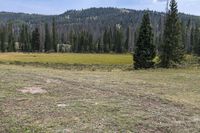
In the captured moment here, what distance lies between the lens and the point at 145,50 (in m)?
55.8

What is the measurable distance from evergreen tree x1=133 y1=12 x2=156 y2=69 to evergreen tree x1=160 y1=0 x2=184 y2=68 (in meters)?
2.24

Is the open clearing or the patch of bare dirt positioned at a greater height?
the patch of bare dirt

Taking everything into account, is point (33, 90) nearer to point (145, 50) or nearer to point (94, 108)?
point (94, 108)

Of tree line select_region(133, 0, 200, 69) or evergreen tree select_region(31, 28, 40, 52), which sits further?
evergreen tree select_region(31, 28, 40, 52)

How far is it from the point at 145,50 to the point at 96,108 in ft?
125

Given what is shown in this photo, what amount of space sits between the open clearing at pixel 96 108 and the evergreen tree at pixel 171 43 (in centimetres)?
2971

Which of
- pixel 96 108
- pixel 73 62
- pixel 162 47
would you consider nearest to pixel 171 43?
pixel 162 47

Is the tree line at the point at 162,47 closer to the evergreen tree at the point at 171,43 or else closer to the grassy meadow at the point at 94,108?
the evergreen tree at the point at 171,43

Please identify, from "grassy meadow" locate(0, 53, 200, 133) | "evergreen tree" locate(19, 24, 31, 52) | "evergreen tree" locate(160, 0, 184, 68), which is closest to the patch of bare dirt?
"grassy meadow" locate(0, 53, 200, 133)

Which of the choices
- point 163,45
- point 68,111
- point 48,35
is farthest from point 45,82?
point 48,35

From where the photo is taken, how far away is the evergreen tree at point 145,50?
55.2 meters

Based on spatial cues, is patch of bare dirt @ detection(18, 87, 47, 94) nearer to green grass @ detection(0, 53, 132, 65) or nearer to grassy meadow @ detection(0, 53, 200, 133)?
grassy meadow @ detection(0, 53, 200, 133)

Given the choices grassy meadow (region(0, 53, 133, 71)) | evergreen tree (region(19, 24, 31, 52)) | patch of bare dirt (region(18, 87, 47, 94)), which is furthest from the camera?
evergreen tree (region(19, 24, 31, 52))

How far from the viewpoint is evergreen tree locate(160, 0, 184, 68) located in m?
57.2
